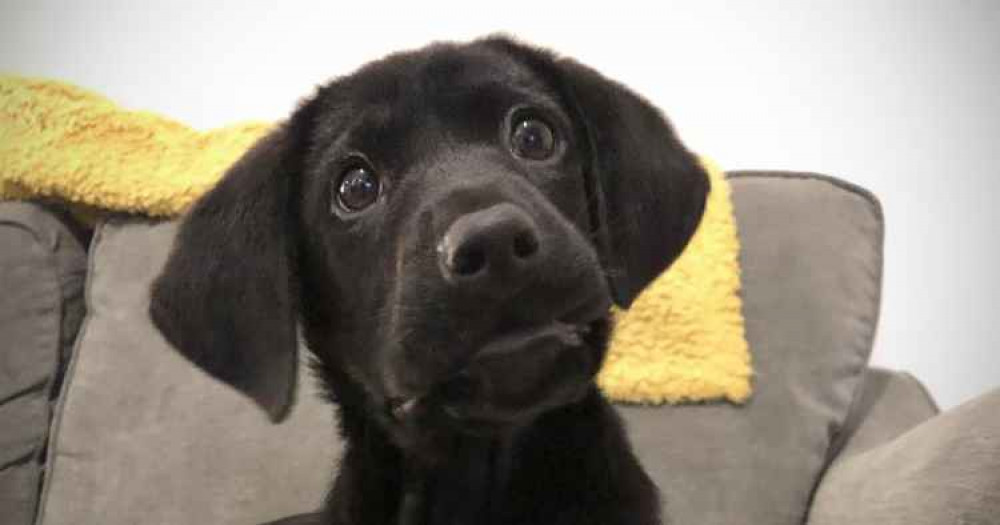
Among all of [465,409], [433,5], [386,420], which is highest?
[433,5]

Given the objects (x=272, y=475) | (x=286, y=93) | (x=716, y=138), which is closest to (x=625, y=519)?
(x=272, y=475)

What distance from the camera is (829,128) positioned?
2.25 metres

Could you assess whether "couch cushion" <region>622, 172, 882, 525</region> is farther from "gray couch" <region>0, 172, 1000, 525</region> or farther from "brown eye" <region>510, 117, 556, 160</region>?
"brown eye" <region>510, 117, 556, 160</region>

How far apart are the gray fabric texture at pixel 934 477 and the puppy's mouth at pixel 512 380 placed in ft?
1.83

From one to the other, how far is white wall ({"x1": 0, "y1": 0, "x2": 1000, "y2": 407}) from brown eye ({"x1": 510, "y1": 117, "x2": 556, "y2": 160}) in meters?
1.19

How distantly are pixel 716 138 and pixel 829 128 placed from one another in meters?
0.32

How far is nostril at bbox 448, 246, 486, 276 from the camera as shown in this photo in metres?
0.83

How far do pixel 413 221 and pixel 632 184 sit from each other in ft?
1.18

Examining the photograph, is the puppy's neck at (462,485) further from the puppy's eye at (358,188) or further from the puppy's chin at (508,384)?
the puppy's eye at (358,188)

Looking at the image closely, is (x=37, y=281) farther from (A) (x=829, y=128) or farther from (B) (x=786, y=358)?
(A) (x=829, y=128)

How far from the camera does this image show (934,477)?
3.98 feet

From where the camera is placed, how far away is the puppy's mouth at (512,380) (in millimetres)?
894

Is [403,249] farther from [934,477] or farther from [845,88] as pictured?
[845,88]

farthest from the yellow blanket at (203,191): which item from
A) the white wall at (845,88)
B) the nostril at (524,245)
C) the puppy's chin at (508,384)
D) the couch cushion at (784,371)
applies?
the nostril at (524,245)
